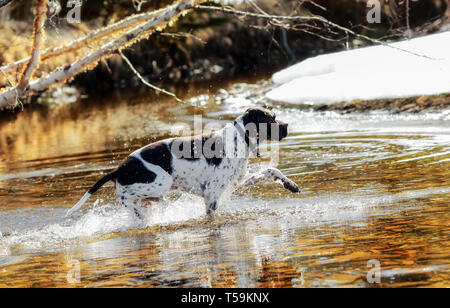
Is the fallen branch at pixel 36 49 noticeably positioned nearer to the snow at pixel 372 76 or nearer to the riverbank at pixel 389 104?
the snow at pixel 372 76

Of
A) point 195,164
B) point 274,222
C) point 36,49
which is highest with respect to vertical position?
point 36,49

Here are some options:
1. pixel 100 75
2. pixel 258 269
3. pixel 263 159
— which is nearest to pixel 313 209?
pixel 258 269

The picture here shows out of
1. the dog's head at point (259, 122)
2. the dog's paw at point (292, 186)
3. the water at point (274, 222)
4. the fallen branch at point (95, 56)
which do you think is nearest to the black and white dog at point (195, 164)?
the dog's head at point (259, 122)

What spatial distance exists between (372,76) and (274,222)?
30.0 ft

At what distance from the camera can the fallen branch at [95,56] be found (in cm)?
808

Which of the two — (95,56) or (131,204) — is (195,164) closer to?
(131,204)

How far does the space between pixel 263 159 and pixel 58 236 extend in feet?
14.1

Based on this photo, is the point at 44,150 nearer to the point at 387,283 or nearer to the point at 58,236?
the point at 58,236

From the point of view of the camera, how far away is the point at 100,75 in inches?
1236

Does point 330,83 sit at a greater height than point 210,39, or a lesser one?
lesser

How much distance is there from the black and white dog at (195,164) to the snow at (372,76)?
5835 mm

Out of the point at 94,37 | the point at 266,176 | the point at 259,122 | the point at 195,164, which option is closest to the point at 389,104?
the point at 266,176

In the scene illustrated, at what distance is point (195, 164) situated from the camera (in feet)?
25.3

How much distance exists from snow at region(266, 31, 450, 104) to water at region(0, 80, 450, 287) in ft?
3.02
